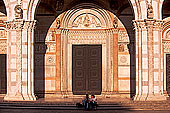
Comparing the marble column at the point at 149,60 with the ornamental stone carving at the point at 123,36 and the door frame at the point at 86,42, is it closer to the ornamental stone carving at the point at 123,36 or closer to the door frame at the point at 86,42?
the ornamental stone carving at the point at 123,36

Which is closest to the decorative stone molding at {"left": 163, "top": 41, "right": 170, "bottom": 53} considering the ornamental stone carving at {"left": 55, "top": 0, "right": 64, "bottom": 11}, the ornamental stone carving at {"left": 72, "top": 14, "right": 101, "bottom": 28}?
the ornamental stone carving at {"left": 72, "top": 14, "right": 101, "bottom": 28}

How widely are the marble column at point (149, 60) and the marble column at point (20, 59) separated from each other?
5.61m

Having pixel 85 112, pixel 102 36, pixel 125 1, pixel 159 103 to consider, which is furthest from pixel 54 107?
pixel 125 1

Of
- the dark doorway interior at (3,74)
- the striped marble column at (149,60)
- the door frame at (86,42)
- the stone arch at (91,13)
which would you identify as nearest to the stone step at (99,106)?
the striped marble column at (149,60)

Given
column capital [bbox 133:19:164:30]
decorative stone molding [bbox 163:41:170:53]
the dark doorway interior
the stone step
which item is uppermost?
column capital [bbox 133:19:164:30]

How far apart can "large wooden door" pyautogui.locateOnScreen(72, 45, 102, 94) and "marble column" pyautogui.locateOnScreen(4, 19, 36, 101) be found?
3.67 meters

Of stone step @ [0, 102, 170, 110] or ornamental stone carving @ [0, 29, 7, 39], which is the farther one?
ornamental stone carving @ [0, 29, 7, 39]

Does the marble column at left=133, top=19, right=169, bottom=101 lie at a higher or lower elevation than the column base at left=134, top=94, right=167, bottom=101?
higher

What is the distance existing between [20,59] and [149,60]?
6.64 metres

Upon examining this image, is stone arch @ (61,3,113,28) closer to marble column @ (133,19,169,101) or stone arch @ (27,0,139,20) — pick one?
stone arch @ (27,0,139,20)

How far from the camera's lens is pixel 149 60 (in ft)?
65.6

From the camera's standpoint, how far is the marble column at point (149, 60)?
1997 centimetres

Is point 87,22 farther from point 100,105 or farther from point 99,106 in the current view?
point 99,106

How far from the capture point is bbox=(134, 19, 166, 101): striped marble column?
20.0 m
